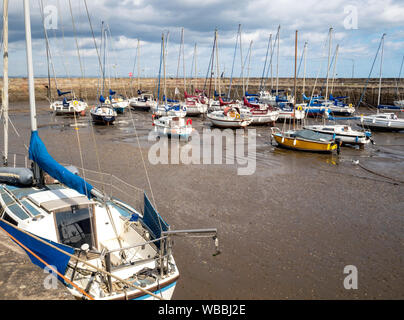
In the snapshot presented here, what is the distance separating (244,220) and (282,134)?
1530cm

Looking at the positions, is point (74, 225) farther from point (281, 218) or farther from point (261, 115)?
point (261, 115)

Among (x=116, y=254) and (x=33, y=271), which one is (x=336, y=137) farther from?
(x=33, y=271)

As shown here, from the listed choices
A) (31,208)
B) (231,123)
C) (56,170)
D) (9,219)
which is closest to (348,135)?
(231,123)

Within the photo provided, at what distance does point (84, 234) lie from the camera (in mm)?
7629

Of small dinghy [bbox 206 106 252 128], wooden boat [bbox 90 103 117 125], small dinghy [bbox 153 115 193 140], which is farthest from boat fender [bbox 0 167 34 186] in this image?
small dinghy [bbox 206 106 252 128]

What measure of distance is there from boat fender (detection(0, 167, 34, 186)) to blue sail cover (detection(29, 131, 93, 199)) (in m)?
0.76

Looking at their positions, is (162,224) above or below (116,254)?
above

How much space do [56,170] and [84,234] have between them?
208 centimetres

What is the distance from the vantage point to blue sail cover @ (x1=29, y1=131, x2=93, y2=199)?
26.0 ft

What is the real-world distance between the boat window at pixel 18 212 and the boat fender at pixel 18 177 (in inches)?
56.7

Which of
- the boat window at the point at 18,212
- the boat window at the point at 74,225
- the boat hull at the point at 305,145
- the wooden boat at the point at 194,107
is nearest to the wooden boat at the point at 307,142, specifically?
the boat hull at the point at 305,145

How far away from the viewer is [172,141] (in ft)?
90.9
